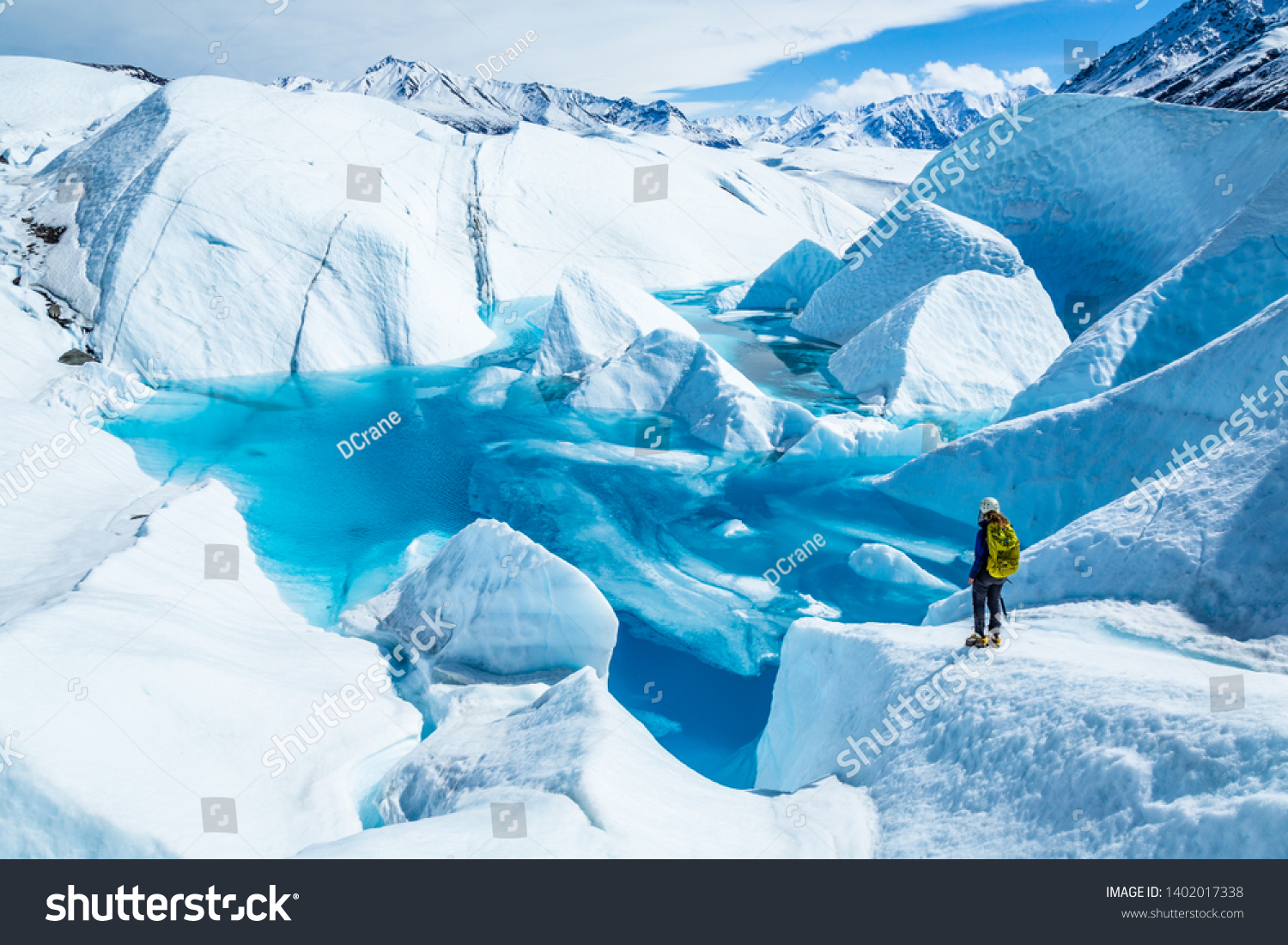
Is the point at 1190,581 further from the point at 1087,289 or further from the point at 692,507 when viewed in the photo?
the point at 1087,289

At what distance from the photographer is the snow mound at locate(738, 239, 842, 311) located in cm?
1969

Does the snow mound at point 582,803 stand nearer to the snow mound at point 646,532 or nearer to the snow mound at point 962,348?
the snow mound at point 646,532

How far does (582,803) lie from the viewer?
3236 millimetres

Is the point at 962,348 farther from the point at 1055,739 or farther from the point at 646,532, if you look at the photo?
the point at 1055,739

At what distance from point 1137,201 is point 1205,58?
181ft

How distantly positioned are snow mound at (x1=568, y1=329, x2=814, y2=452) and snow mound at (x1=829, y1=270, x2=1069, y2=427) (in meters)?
2.06

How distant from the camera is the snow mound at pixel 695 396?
1107 cm

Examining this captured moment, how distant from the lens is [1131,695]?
3176 mm

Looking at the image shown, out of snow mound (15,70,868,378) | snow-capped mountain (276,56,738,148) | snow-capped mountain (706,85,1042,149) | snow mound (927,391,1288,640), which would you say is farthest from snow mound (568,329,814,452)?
snow-capped mountain (706,85,1042,149)

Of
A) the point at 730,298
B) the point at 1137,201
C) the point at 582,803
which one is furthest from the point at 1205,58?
the point at 582,803

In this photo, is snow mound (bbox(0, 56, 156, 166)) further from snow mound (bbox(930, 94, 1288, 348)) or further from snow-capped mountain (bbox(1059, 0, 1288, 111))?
snow-capped mountain (bbox(1059, 0, 1288, 111))

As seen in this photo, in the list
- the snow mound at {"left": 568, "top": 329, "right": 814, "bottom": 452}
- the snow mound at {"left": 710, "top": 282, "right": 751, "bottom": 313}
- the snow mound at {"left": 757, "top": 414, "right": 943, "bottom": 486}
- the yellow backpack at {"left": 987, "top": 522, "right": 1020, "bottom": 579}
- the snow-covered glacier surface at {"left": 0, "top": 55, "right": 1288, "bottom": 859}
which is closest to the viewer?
the snow-covered glacier surface at {"left": 0, "top": 55, "right": 1288, "bottom": 859}
